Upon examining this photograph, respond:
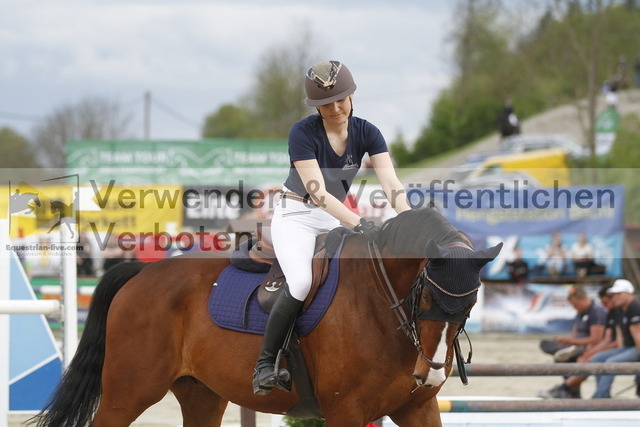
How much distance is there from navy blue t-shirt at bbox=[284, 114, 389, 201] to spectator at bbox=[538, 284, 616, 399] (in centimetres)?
574

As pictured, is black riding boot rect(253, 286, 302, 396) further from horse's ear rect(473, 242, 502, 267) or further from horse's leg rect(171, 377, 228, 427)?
horse's ear rect(473, 242, 502, 267)

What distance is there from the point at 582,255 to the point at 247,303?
12847mm

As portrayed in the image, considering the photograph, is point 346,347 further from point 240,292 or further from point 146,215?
point 146,215

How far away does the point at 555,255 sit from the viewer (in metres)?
16.3

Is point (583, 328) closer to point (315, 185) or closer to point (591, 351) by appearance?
point (591, 351)

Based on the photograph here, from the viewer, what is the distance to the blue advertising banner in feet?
53.3

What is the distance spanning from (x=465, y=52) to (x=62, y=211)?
46.7m

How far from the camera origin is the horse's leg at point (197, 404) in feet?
17.2

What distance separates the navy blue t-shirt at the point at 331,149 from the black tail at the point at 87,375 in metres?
1.43

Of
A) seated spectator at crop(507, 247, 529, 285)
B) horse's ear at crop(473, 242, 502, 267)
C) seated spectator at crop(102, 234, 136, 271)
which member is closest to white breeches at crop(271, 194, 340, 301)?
horse's ear at crop(473, 242, 502, 267)

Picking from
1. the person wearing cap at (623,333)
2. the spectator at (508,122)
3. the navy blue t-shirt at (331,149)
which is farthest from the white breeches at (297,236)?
the spectator at (508,122)

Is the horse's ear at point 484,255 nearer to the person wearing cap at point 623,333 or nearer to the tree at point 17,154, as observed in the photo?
the person wearing cap at point 623,333

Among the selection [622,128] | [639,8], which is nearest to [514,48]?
[639,8]

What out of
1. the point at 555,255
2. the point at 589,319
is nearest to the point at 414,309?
the point at 589,319
